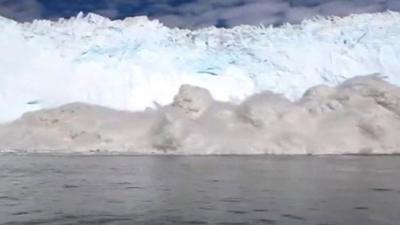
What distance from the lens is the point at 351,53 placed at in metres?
75.6

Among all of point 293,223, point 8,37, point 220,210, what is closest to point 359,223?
point 293,223

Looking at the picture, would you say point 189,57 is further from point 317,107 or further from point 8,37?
point 8,37

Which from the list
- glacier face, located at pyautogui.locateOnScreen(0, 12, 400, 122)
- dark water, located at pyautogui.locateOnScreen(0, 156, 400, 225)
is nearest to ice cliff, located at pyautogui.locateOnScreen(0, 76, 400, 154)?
glacier face, located at pyautogui.locateOnScreen(0, 12, 400, 122)

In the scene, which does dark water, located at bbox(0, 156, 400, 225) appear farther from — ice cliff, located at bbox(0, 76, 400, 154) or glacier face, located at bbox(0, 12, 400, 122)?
glacier face, located at bbox(0, 12, 400, 122)

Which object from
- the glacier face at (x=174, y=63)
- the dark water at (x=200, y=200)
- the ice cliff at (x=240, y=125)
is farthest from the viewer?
the glacier face at (x=174, y=63)

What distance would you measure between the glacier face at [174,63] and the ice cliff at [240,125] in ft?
5.91

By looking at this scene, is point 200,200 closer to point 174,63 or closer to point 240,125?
point 240,125

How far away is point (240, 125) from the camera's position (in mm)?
74188

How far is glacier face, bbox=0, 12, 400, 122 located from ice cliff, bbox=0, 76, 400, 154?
180 centimetres

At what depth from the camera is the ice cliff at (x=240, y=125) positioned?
71.7 meters

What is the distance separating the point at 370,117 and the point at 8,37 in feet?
147

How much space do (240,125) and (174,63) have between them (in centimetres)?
1123

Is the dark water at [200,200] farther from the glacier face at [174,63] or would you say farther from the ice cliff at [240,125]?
the glacier face at [174,63]

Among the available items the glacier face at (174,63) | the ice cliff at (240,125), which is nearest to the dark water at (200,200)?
the ice cliff at (240,125)
